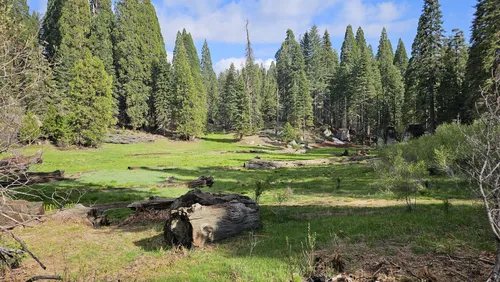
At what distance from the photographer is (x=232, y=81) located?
78.8m

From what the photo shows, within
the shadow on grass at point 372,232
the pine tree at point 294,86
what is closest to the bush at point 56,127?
the shadow on grass at point 372,232

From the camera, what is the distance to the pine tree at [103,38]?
5813 cm

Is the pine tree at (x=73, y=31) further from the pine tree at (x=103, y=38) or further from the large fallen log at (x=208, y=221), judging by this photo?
the large fallen log at (x=208, y=221)

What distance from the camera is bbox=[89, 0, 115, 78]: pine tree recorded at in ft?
191

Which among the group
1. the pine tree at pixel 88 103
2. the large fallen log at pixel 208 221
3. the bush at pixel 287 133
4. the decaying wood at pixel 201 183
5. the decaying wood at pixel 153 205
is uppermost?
the pine tree at pixel 88 103

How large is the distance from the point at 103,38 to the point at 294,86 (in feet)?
143

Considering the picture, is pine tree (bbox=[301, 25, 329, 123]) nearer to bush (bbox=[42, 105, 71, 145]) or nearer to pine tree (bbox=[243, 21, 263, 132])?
Answer: pine tree (bbox=[243, 21, 263, 132])

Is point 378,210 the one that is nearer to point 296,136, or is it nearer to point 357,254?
point 357,254

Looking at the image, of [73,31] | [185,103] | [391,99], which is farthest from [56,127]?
[391,99]

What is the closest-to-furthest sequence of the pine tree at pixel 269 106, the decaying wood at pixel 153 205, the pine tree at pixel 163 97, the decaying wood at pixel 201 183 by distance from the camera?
the decaying wood at pixel 153 205, the decaying wood at pixel 201 183, the pine tree at pixel 163 97, the pine tree at pixel 269 106

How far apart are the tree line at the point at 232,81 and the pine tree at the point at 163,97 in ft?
0.74

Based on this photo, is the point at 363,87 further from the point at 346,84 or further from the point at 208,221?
the point at 208,221

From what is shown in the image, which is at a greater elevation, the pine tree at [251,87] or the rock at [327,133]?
the pine tree at [251,87]

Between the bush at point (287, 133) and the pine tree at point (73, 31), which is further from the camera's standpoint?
the bush at point (287, 133)
